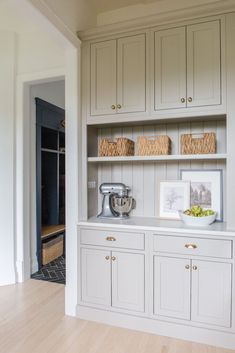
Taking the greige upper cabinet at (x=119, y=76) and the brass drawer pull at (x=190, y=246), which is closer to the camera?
the brass drawer pull at (x=190, y=246)

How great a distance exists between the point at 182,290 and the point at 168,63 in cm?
187

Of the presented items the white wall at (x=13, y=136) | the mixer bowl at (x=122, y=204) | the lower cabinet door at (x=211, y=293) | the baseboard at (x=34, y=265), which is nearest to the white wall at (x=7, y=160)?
the white wall at (x=13, y=136)

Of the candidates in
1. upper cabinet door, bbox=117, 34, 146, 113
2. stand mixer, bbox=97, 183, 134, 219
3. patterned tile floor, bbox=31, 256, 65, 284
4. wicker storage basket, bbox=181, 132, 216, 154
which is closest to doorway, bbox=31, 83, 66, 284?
patterned tile floor, bbox=31, 256, 65, 284

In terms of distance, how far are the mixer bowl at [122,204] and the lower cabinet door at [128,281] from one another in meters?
0.44

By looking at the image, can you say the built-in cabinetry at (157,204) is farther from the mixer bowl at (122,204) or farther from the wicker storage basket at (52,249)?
the wicker storage basket at (52,249)

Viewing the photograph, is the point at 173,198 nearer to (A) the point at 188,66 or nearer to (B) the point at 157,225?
(B) the point at 157,225

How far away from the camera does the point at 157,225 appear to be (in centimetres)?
227

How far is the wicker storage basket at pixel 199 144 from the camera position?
2.25 metres

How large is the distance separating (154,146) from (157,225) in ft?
2.29

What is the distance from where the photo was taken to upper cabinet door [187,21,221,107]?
6.96ft

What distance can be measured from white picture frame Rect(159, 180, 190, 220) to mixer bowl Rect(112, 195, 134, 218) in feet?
1.02

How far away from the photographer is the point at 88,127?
260 centimetres

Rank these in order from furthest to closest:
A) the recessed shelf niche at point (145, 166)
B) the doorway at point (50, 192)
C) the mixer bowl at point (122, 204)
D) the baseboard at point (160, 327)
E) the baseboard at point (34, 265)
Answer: the doorway at point (50, 192) → the baseboard at point (34, 265) → the mixer bowl at point (122, 204) → the recessed shelf niche at point (145, 166) → the baseboard at point (160, 327)

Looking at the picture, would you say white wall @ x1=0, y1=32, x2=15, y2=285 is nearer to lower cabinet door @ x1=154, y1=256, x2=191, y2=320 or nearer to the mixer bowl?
the mixer bowl
